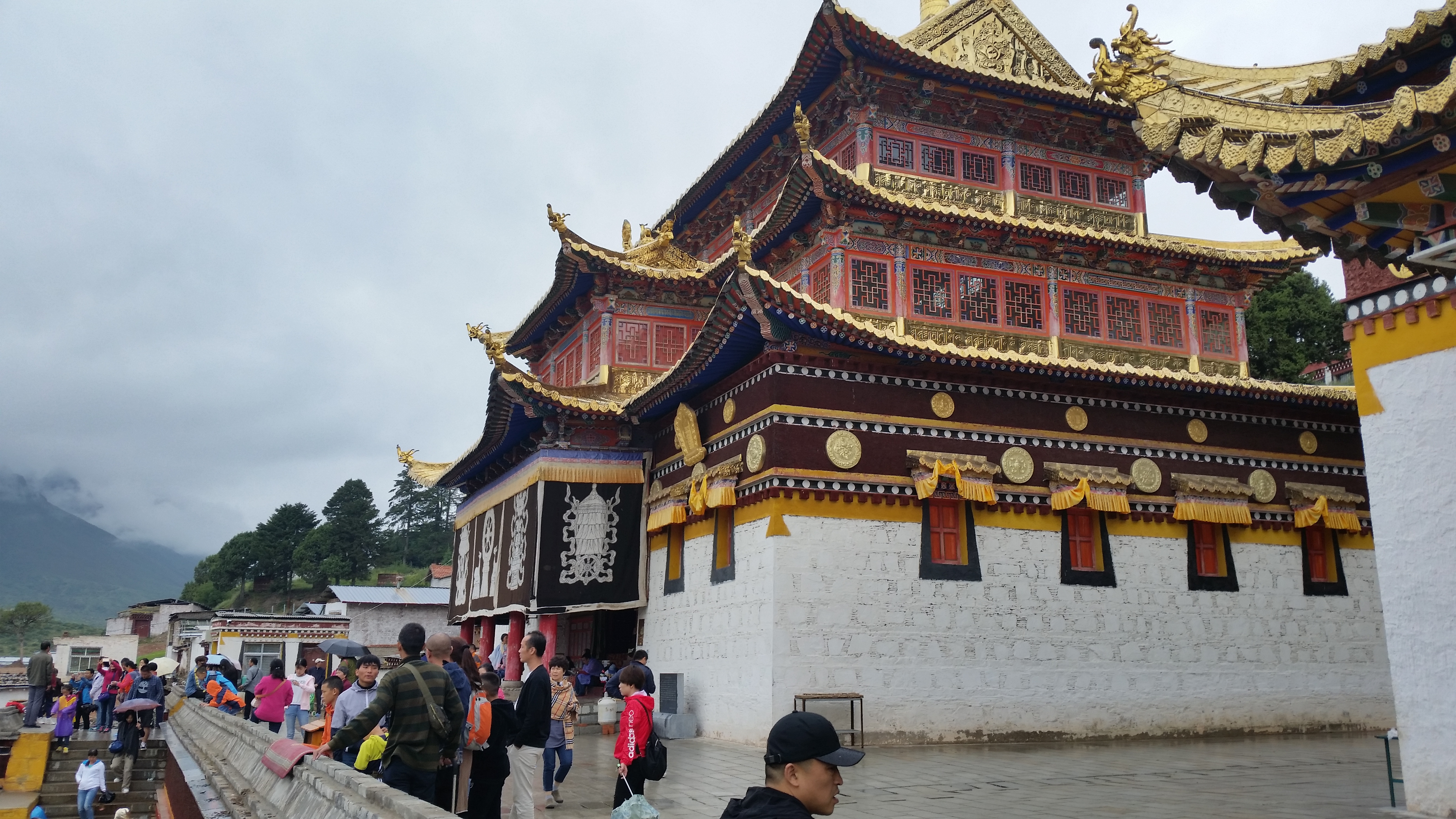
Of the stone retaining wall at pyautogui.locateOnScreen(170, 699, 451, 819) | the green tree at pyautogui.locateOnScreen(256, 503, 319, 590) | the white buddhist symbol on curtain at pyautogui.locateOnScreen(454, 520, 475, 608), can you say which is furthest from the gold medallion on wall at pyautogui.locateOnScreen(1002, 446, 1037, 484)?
the green tree at pyautogui.locateOnScreen(256, 503, 319, 590)

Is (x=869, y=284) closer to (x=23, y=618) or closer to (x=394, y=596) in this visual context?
(x=394, y=596)

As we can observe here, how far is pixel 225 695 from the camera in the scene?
1944 cm

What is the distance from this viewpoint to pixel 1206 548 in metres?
20.5

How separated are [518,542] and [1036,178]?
14003 mm

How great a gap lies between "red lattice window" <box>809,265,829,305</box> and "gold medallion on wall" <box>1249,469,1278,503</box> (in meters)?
9.10

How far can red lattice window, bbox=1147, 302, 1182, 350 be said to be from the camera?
22547 mm

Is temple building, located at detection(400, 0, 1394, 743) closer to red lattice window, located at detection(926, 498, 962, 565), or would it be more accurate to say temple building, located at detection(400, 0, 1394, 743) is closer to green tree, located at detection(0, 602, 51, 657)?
red lattice window, located at detection(926, 498, 962, 565)

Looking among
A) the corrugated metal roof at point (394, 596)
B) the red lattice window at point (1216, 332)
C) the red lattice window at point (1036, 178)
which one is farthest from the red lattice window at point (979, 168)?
the corrugated metal roof at point (394, 596)

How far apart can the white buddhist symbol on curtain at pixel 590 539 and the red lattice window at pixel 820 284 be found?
6.29m

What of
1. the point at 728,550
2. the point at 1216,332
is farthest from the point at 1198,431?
the point at 728,550

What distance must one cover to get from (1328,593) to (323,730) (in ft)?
62.0

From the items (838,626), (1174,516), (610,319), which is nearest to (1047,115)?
(1174,516)

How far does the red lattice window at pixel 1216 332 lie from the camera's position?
75.5 feet

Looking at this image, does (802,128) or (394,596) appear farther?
(394,596)
